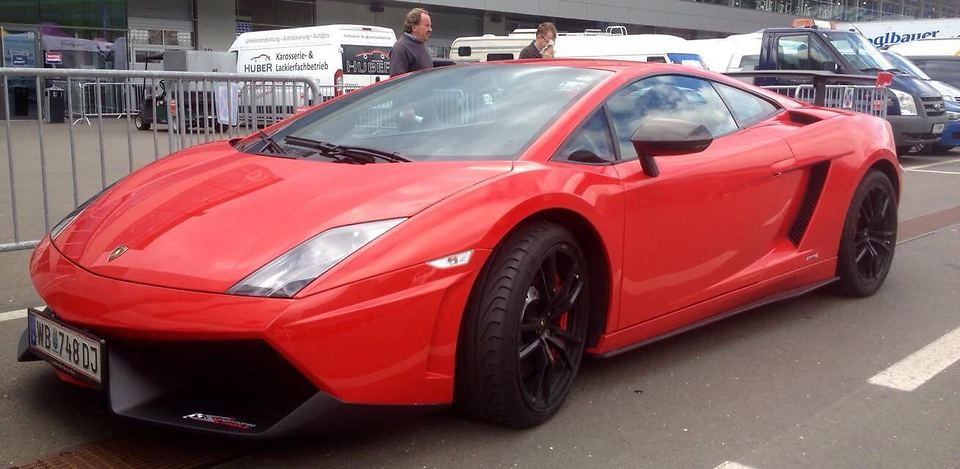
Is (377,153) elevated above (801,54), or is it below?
below

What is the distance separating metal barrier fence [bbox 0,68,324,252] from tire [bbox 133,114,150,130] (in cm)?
1

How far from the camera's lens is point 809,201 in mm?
4367

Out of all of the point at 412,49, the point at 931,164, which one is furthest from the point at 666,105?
the point at 931,164

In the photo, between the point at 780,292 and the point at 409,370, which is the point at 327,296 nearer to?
the point at 409,370

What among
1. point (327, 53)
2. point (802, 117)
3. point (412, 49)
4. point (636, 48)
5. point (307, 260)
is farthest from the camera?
point (327, 53)

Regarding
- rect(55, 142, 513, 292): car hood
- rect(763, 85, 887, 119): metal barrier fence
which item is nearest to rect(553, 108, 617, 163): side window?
rect(55, 142, 513, 292): car hood

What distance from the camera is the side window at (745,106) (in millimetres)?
4215

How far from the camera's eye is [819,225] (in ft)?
14.4

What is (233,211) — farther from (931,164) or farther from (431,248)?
(931,164)

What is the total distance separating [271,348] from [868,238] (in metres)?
3.63

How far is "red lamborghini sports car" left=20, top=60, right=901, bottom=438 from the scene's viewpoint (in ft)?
8.29

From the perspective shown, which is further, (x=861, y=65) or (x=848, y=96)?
(x=861, y=65)

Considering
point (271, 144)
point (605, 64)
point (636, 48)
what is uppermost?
point (636, 48)

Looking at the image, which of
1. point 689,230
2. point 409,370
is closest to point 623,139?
point 689,230
